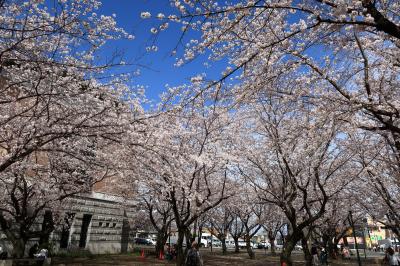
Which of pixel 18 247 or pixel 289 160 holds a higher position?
pixel 289 160

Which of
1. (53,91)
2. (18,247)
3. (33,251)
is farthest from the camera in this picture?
(33,251)

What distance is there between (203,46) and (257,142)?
13778 millimetres

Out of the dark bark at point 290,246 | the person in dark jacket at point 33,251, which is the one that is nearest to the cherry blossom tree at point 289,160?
the dark bark at point 290,246

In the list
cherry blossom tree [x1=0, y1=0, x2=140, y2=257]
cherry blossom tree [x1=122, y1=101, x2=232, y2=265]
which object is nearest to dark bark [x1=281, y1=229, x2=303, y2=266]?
cherry blossom tree [x1=122, y1=101, x2=232, y2=265]

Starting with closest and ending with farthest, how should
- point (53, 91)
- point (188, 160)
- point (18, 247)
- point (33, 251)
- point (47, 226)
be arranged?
point (53, 91), point (18, 247), point (188, 160), point (47, 226), point (33, 251)

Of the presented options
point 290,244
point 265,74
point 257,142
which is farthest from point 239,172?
point 265,74

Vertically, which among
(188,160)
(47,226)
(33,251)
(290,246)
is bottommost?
(33,251)

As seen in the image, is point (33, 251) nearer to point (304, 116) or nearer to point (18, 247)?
point (18, 247)

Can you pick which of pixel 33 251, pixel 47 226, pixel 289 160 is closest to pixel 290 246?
pixel 289 160

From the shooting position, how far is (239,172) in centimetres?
1969

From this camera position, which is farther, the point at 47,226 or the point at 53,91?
the point at 47,226

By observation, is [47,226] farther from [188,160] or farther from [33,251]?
[188,160]

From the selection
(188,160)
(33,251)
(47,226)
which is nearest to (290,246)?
(188,160)

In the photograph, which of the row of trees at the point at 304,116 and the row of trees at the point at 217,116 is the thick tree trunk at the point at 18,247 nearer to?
the row of trees at the point at 217,116
